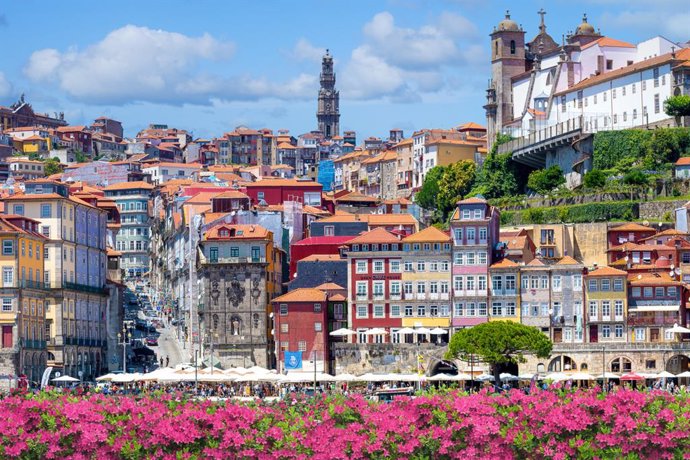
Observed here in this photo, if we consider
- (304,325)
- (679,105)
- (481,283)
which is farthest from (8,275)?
(679,105)

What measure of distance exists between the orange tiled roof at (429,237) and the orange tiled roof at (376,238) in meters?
0.87

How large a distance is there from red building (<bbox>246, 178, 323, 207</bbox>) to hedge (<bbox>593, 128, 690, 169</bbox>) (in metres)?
25.1

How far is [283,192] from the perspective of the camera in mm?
137000

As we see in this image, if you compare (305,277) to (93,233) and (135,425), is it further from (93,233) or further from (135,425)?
(135,425)

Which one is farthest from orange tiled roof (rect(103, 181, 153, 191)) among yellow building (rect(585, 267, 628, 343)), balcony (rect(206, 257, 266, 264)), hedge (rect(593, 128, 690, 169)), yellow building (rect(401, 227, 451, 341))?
yellow building (rect(585, 267, 628, 343))

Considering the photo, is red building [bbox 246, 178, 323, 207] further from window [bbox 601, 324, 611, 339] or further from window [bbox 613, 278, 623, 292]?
window [bbox 601, 324, 611, 339]

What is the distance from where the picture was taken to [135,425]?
151 ft

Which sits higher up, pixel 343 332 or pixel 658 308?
pixel 658 308

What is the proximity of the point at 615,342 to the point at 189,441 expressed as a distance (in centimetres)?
5733

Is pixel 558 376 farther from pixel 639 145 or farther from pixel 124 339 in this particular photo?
pixel 639 145

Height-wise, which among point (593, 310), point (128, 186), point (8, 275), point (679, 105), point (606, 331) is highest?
point (679, 105)

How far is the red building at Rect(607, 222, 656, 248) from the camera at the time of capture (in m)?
112

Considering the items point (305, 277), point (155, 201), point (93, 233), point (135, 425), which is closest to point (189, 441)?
point (135, 425)

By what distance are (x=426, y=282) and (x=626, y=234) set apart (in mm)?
15763
